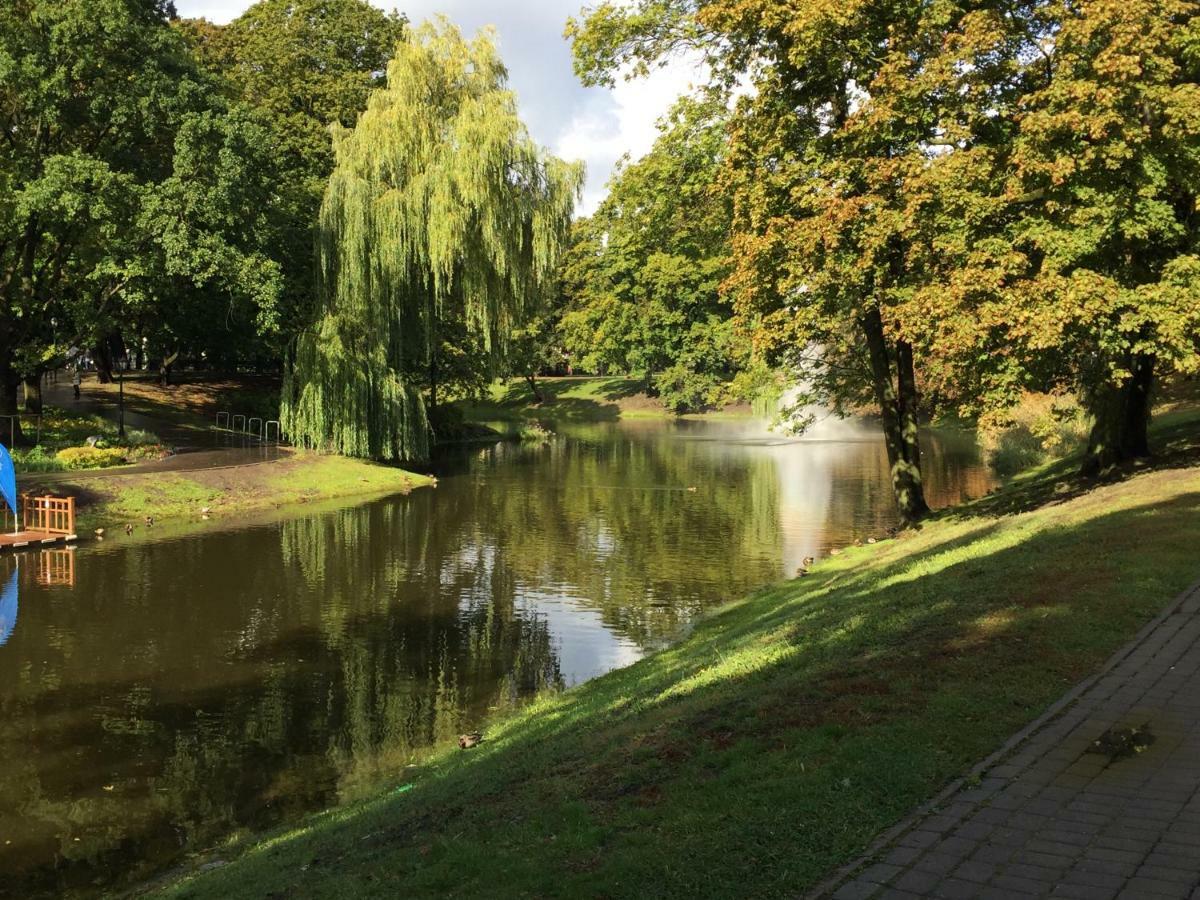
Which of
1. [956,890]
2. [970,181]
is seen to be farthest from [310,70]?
[956,890]

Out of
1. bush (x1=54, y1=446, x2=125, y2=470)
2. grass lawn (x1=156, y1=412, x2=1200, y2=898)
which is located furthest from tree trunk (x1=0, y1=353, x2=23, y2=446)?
grass lawn (x1=156, y1=412, x2=1200, y2=898)

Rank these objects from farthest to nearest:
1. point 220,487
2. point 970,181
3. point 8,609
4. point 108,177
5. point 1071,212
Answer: point 220,487 < point 108,177 < point 8,609 < point 970,181 < point 1071,212

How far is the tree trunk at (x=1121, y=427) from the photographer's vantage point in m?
19.9

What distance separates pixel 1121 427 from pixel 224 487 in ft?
88.7

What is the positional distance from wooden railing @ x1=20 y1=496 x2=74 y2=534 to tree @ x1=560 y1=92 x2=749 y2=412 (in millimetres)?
17020

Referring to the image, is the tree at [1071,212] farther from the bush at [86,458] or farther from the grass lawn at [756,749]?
the bush at [86,458]

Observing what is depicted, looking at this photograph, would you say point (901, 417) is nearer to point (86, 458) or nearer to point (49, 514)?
point (49, 514)

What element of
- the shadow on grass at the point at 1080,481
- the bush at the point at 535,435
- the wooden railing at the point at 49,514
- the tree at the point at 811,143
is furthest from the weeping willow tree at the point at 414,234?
the shadow on grass at the point at 1080,481

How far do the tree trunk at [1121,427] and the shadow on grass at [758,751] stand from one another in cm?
764

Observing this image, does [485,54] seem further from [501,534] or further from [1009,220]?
[1009,220]

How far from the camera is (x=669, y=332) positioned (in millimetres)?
74750

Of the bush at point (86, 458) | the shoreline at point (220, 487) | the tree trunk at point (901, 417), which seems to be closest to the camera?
Answer: the tree trunk at point (901, 417)

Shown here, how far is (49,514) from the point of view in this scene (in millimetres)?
25812

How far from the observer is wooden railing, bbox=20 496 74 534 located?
84.9 feet
